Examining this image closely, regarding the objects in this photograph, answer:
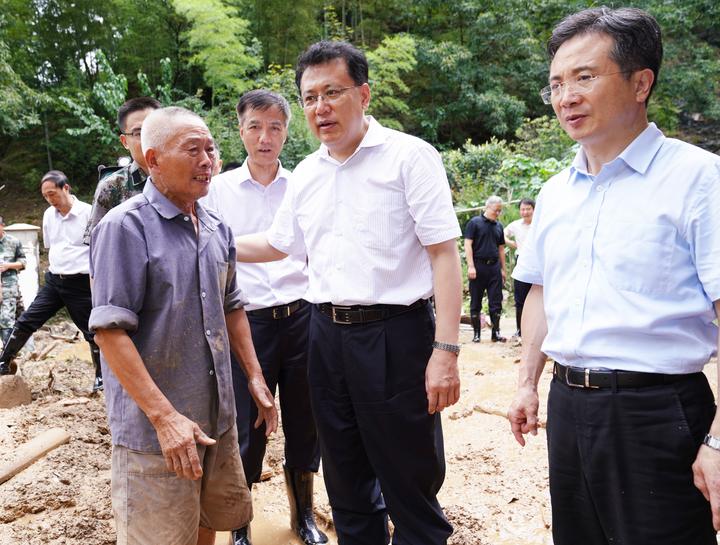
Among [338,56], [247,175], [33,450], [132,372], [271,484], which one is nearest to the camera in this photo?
[132,372]

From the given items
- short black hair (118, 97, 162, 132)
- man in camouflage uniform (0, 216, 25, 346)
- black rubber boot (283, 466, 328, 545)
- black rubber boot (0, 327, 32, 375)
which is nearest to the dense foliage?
man in camouflage uniform (0, 216, 25, 346)

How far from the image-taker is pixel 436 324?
2271mm

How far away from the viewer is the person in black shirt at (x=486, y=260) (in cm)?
839

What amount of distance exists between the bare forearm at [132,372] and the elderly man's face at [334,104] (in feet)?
3.45

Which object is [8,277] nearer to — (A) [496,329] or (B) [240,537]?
(B) [240,537]

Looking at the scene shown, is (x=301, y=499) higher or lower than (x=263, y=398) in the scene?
lower

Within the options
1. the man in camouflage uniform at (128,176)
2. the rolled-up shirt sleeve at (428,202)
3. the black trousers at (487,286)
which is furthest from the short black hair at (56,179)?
the black trousers at (487,286)

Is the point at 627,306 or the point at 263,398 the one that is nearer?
the point at 627,306

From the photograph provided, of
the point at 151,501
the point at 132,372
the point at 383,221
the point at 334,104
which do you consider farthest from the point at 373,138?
the point at 151,501

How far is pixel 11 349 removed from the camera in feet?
19.0

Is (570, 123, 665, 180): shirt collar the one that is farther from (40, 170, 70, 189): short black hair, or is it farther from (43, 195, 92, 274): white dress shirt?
(40, 170, 70, 189): short black hair

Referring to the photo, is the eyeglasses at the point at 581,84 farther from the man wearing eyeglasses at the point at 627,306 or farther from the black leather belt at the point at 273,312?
the black leather belt at the point at 273,312

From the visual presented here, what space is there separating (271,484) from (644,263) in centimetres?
288

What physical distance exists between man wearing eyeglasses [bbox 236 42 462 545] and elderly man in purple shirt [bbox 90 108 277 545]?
1.48 feet
